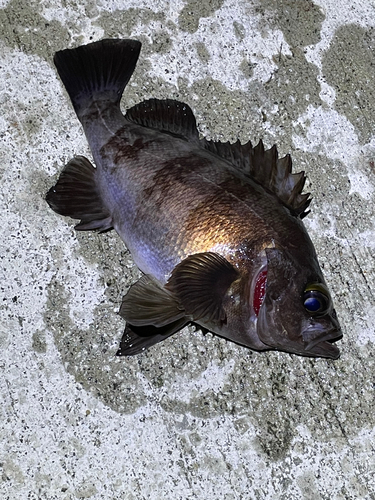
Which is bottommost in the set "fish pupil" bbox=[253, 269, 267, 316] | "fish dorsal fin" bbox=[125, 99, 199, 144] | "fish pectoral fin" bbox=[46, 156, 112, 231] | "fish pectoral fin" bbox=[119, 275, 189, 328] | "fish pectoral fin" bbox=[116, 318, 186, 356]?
"fish pectoral fin" bbox=[116, 318, 186, 356]

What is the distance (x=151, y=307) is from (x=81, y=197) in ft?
1.97

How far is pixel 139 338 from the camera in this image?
7.63 ft

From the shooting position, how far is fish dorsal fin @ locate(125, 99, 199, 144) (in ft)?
8.06

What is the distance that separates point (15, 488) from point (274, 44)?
2.30m

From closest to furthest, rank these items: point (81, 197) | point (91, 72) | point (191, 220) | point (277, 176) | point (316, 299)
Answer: point (316, 299), point (191, 220), point (277, 176), point (81, 197), point (91, 72)

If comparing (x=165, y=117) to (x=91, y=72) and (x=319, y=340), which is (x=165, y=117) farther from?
(x=319, y=340)

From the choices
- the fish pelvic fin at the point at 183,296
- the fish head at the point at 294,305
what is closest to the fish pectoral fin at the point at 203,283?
the fish pelvic fin at the point at 183,296

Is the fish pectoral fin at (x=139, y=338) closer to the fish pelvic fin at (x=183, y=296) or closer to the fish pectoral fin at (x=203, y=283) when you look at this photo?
the fish pelvic fin at (x=183, y=296)

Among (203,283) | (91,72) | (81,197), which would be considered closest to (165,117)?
(91,72)

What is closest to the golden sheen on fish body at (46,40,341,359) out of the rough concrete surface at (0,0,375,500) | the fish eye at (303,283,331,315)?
the fish eye at (303,283,331,315)

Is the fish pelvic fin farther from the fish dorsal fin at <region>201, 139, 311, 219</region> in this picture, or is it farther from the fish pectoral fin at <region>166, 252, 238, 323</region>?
the fish dorsal fin at <region>201, 139, 311, 219</region>

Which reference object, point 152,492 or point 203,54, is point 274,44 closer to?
point 203,54

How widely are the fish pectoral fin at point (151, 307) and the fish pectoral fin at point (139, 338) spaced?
153 mm

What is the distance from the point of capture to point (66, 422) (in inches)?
90.3
